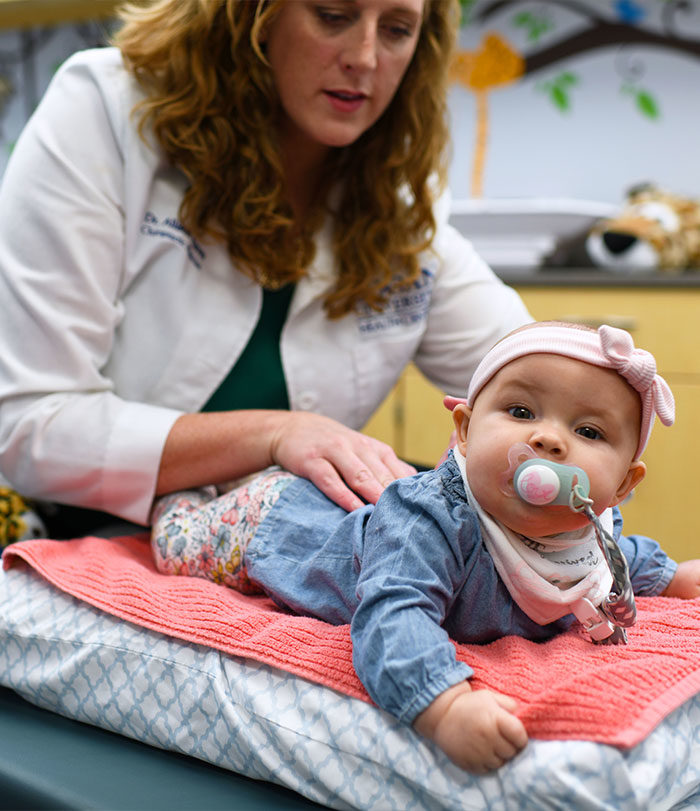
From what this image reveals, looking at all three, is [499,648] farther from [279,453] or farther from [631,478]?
[279,453]

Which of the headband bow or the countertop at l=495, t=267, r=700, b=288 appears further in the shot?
the countertop at l=495, t=267, r=700, b=288

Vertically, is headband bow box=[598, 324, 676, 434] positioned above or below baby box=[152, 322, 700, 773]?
above

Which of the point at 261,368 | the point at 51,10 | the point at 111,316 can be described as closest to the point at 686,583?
the point at 261,368

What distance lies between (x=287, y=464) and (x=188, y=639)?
247 mm

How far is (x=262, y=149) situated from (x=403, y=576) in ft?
2.25

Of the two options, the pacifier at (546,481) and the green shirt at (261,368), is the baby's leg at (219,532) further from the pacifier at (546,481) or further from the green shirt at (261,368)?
the pacifier at (546,481)

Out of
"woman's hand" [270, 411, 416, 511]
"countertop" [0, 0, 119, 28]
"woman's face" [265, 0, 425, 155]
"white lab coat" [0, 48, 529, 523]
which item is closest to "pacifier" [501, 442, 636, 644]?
"woman's hand" [270, 411, 416, 511]

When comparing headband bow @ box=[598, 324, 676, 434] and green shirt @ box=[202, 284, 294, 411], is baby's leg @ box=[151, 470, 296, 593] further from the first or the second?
headband bow @ box=[598, 324, 676, 434]

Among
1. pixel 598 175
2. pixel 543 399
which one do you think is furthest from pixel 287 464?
pixel 598 175

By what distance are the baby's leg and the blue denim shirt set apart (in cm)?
2

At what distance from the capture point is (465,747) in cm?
58

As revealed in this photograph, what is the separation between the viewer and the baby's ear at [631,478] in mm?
706

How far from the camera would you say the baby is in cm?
60

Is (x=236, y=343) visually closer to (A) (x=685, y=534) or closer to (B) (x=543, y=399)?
(B) (x=543, y=399)
